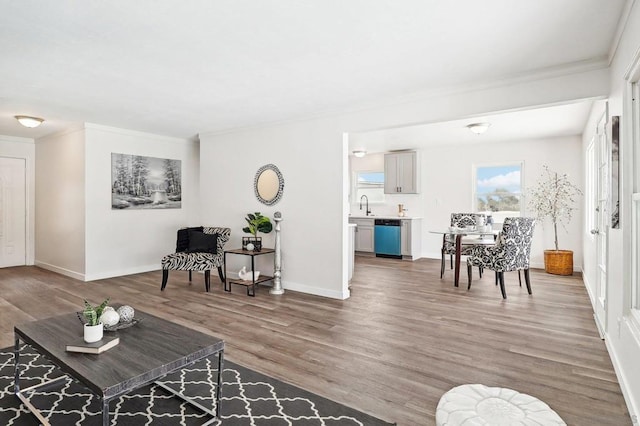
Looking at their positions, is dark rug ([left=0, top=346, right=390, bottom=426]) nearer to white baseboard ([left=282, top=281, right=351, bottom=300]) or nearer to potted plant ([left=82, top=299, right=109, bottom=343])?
potted plant ([left=82, top=299, right=109, bottom=343])

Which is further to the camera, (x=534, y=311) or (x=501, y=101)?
(x=534, y=311)

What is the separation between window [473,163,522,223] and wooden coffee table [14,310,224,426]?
6366 millimetres

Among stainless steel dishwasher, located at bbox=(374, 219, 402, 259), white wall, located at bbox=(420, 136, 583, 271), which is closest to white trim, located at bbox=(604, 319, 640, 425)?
white wall, located at bbox=(420, 136, 583, 271)

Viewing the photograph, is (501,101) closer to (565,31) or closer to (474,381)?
(565,31)

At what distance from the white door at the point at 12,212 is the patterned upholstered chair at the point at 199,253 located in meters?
3.57

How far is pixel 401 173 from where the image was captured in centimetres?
811

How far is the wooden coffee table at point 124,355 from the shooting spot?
1.65 meters

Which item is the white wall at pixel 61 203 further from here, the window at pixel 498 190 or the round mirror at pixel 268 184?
the window at pixel 498 190

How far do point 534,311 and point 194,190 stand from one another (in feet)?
18.7

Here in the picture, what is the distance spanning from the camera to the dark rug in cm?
205

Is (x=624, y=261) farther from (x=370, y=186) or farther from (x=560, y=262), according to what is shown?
(x=370, y=186)

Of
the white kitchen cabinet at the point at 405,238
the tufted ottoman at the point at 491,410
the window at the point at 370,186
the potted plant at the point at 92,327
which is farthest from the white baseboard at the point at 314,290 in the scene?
the window at the point at 370,186

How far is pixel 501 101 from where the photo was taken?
3.47 m

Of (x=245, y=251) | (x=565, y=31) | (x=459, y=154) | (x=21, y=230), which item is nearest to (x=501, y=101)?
(x=565, y=31)
